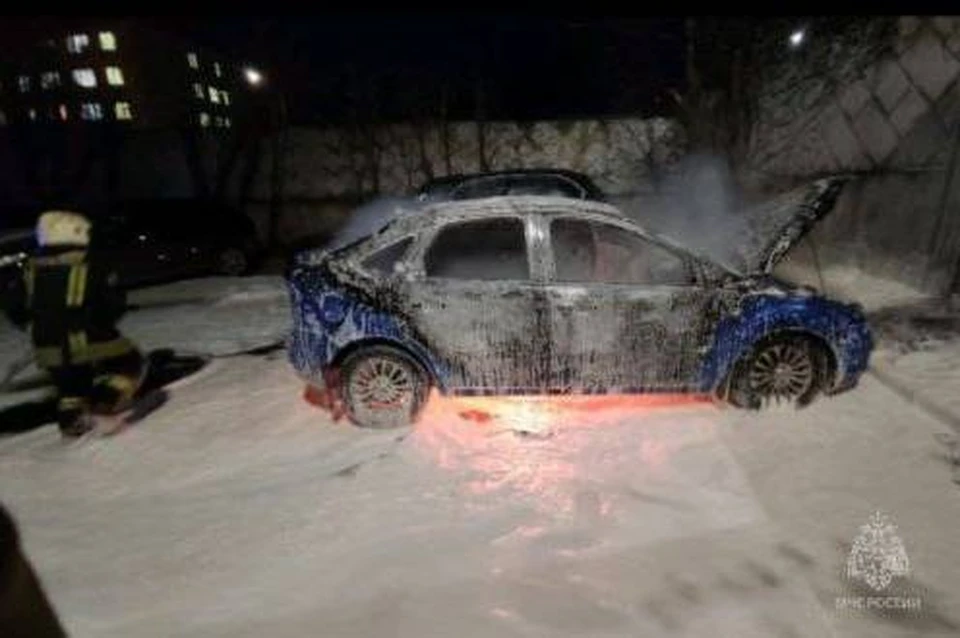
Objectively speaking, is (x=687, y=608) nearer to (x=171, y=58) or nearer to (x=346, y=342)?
(x=346, y=342)

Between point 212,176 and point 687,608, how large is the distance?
52.5ft

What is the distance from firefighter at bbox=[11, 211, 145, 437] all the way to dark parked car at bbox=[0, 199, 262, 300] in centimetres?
719

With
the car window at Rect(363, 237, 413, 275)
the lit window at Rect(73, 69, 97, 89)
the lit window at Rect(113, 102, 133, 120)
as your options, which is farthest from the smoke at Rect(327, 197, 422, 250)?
the lit window at Rect(73, 69, 97, 89)

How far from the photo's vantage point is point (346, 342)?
19.9 ft

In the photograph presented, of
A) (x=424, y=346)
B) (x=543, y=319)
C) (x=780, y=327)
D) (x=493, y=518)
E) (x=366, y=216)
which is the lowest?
(x=493, y=518)

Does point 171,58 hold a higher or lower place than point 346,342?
higher

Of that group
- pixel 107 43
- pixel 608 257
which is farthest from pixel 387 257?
pixel 107 43

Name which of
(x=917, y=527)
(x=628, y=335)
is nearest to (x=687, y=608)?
(x=917, y=527)

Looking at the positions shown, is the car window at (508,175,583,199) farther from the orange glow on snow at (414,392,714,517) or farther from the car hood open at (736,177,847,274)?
the orange glow on snow at (414,392,714,517)

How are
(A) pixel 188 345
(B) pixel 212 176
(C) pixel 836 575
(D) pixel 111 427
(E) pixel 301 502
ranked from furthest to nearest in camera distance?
1. (B) pixel 212 176
2. (A) pixel 188 345
3. (D) pixel 111 427
4. (E) pixel 301 502
5. (C) pixel 836 575

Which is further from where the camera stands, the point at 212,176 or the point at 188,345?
the point at 212,176

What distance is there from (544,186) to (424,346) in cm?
562

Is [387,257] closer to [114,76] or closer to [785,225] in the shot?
[785,225]

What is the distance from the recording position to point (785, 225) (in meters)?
6.46
